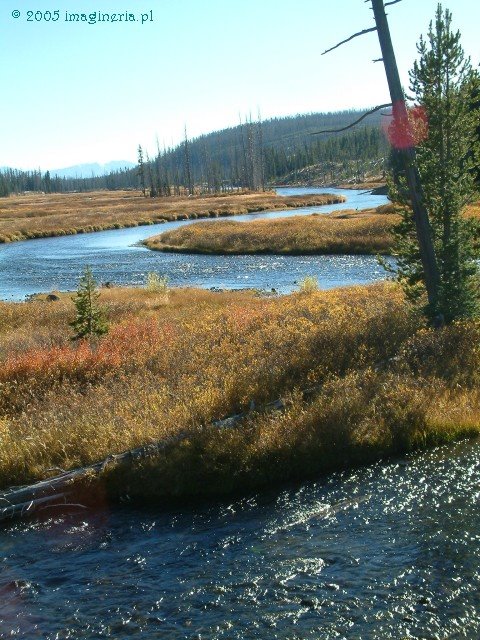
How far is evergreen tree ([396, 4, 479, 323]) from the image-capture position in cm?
1580

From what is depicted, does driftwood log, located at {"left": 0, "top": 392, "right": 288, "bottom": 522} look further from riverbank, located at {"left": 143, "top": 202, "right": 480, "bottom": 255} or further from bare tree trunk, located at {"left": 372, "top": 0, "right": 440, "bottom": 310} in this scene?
riverbank, located at {"left": 143, "top": 202, "right": 480, "bottom": 255}

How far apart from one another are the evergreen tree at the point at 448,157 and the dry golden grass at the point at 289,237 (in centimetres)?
2905

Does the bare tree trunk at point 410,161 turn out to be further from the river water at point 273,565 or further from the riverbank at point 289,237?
the riverbank at point 289,237

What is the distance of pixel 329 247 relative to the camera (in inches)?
2008

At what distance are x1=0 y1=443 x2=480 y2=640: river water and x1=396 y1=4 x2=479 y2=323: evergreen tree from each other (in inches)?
255

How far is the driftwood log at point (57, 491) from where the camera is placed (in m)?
10.4

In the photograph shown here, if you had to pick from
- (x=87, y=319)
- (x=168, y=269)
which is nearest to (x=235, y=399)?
(x=87, y=319)

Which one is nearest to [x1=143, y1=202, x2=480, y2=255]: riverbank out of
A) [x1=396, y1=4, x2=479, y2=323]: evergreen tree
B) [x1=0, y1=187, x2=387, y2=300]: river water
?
[x1=0, y1=187, x2=387, y2=300]: river water

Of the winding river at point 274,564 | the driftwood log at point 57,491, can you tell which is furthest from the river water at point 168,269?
the winding river at point 274,564

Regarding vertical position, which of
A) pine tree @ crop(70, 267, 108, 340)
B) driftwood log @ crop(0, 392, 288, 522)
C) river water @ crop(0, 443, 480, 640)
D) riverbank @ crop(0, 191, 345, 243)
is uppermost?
riverbank @ crop(0, 191, 345, 243)

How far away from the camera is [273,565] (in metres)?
8.23

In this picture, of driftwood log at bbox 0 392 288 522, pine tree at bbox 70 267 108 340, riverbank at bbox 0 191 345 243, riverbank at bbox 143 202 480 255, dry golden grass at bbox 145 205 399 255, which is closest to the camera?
driftwood log at bbox 0 392 288 522

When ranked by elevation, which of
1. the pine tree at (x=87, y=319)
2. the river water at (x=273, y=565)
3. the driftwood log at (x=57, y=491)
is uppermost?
the pine tree at (x=87, y=319)

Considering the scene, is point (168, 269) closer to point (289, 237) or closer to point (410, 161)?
point (289, 237)
